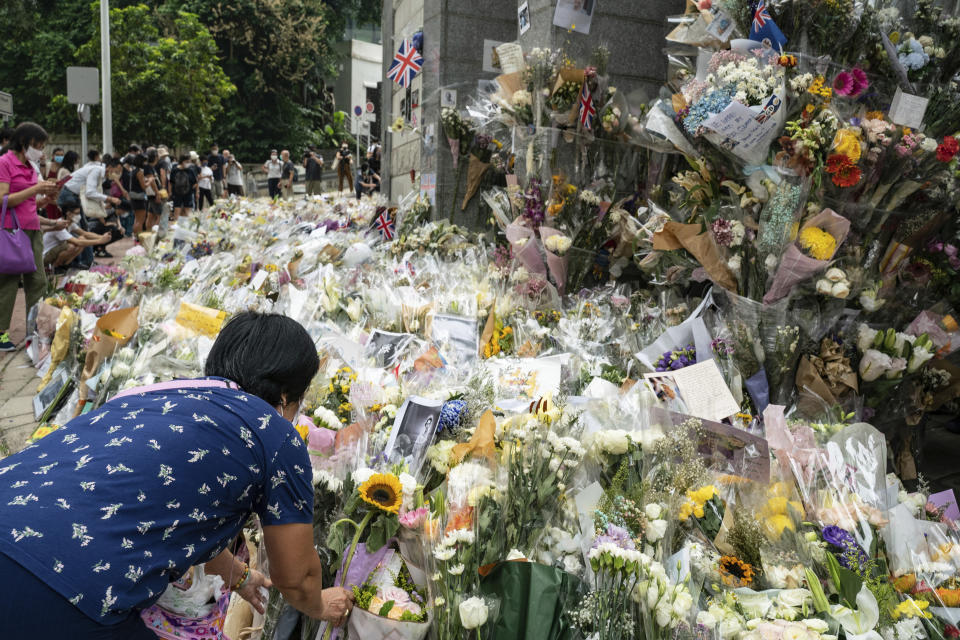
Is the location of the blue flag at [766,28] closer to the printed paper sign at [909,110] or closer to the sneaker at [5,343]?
the printed paper sign at [909,110]

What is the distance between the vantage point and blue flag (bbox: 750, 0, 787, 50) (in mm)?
3109

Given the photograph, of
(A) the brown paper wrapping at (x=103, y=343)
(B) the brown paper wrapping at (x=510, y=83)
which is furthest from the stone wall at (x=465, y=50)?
(A) the brown paper wrapping at (x=103, y=343)

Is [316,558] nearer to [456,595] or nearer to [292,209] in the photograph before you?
[456,595]

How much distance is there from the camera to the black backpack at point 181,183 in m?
14.3

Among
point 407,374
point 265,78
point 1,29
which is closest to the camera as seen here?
point 407,374

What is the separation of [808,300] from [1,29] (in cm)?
2932

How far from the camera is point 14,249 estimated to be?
536cm

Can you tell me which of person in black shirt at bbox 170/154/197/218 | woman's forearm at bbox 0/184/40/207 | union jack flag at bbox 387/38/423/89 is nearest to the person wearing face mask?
person in black shirt at bbox 170/154/197/218

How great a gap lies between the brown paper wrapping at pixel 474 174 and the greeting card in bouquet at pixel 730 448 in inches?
192

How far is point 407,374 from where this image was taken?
303 centimetres

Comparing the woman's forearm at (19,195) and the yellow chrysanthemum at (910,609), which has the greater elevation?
the woman's forearm at (19,195)

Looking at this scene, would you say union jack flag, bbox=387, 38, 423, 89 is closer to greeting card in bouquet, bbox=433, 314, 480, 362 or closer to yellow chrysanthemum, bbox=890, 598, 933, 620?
greeting card in bouquet, bbox=433, 314, 480, 362

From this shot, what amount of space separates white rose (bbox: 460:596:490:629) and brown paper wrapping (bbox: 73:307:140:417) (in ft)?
8.93

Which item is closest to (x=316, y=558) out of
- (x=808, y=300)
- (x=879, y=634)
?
(x=879, y=634)
